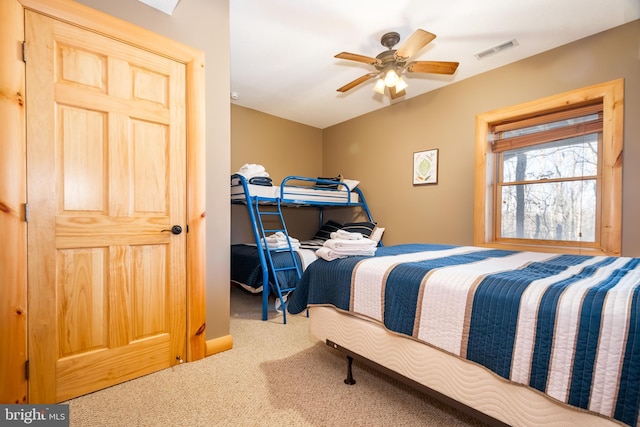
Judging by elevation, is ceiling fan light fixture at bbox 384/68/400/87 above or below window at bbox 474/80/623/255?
above

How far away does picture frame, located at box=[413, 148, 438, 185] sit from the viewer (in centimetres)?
371

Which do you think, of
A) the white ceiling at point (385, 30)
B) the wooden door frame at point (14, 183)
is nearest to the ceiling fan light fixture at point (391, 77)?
the white ceiling at point (385, 30)

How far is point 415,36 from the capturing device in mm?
2162

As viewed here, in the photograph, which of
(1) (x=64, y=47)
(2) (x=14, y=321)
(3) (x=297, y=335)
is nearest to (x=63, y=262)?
(2) (x=14, y=321)

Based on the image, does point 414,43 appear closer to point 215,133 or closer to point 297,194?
point 215,133

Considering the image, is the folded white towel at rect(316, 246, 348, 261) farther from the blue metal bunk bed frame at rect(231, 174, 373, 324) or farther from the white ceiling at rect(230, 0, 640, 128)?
the white ceiling at rect(230, 0, 640, 128)

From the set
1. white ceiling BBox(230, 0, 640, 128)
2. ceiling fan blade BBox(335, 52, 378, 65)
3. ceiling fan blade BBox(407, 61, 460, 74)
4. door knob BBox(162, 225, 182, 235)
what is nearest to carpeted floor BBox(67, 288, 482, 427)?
door knob BBox(162, 225, 182, 235)

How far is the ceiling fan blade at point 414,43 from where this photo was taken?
2.12 meters

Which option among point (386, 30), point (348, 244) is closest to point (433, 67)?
point (386, 30)

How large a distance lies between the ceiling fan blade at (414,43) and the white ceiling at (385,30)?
27 centimetres

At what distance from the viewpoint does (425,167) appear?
3.81 meters

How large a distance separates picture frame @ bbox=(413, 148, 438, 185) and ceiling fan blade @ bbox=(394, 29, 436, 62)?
4.95ft

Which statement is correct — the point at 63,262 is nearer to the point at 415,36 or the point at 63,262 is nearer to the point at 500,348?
the point at 500,348

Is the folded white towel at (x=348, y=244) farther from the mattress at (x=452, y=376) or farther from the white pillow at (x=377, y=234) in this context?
the white pillow at (x=377, y=234)
